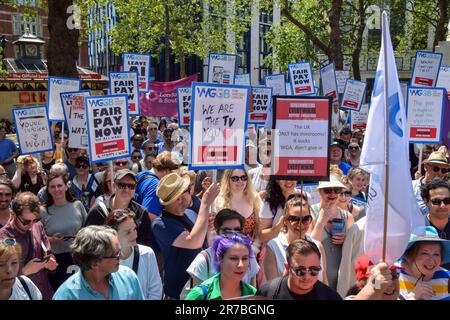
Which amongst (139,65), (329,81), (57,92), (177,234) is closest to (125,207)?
(177,234)

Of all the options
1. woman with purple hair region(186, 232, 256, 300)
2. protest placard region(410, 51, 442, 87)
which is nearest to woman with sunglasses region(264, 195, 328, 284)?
woman with purple hair region(186, 232, 256, 300)

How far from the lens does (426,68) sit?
1003 cm

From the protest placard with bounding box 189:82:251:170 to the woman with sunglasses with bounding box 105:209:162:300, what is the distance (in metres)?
1.05

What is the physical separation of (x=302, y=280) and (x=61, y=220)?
109 inches

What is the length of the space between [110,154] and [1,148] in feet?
12.6

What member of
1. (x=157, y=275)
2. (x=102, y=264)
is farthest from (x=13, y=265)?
(x=157, y=275)

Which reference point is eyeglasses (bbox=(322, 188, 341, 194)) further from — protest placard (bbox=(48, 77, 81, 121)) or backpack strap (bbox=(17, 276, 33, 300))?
protest placard (bbox=(48, 77, 81, 121))

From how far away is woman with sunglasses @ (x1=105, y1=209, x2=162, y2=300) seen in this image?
12.2 feet

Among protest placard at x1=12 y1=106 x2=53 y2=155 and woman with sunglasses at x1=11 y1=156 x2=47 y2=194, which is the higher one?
protest placard at x1=12 y1=106 x2=53 y2=155

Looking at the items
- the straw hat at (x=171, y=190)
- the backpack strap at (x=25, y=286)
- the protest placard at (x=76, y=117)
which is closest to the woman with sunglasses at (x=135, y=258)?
the straw hat at (x=171, y=190)

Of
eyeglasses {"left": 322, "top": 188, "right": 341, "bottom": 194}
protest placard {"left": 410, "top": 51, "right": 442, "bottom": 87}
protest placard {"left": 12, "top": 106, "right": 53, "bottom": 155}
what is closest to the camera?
eyeglasses {"left": 322, "top": 188, "right": 341, "bottom": 194}

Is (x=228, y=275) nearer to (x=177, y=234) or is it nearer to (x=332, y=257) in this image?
(x=177, y=234)

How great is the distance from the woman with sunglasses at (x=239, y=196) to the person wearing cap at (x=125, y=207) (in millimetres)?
618
